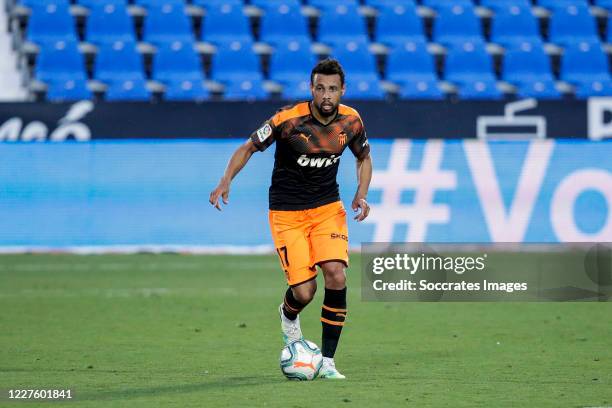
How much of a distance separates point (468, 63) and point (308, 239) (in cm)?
1389

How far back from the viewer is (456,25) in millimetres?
21641

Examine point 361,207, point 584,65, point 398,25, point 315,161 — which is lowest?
point 584,65

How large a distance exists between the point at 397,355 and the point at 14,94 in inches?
489

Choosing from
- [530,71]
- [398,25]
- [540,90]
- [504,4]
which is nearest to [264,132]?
[540,90]

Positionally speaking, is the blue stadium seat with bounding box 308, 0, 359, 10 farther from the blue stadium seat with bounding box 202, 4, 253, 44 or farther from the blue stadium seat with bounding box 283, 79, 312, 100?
the blue stadium seat with bounding box 283, 79, 312, 100

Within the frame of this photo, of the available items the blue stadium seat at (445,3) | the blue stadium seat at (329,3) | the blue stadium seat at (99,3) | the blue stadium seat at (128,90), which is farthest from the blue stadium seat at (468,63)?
the blue stadium seat at (99,3)

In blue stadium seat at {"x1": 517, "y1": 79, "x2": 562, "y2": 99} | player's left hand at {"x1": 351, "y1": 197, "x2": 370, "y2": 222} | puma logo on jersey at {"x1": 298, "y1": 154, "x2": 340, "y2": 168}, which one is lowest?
blue stadium seat at {"x1": 517, "y1": 79, "x2": 562, "y2": 99}

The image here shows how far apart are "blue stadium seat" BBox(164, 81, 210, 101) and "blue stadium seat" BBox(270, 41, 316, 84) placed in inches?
52.0

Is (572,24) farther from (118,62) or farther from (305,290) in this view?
(305,290)

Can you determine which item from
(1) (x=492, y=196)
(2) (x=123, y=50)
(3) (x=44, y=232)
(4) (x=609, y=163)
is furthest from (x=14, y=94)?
(4) (x=609, y=163)

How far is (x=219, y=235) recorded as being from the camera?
52.3 ft

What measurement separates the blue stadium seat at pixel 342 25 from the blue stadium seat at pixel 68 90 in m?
4.45

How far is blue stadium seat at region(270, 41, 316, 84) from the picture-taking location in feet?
65.6

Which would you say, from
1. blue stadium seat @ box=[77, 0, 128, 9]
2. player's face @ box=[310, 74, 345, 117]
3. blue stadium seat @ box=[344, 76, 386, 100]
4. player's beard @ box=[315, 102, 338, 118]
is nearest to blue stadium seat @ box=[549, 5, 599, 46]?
blue stadium seat @ box=[344, 76, 386, 100]
